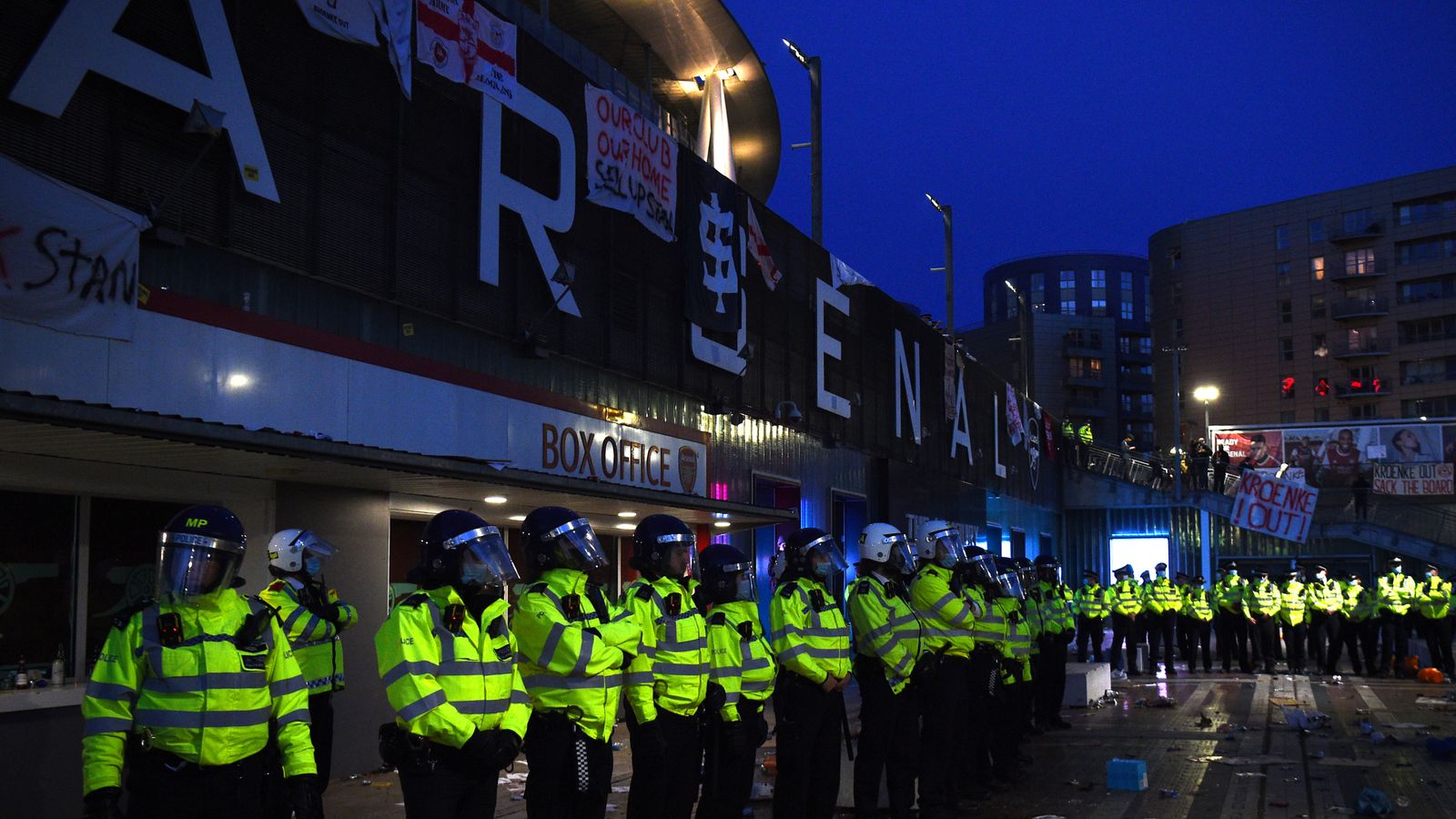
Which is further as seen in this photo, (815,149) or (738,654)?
(815,149)

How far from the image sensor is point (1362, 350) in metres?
81.8

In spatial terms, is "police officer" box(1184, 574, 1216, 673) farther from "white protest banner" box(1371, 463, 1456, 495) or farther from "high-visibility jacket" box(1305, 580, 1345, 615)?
"white protest banner" box(1371, 463, 1456, 495)

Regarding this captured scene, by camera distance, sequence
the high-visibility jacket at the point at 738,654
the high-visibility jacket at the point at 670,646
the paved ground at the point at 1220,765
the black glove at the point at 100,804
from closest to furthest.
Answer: the black glove at the point at 100,804
the high-visibility jacket at the point at 670,646
the high-visibility jacket at the point at 738,654
the paved ground at the point at 1220,765

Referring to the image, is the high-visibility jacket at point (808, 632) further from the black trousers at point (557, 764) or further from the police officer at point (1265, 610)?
the police officer at point (1265, 610)

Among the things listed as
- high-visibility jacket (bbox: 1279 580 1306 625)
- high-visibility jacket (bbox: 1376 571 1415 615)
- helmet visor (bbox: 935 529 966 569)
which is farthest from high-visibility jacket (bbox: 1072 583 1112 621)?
helmet visor (bbox: 935 529 966 569)

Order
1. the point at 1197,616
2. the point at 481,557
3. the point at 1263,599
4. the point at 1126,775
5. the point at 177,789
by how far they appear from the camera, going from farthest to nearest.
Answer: the point at 1197,616 < the point at 1263,599 < the point at 1126,775 < the point at 481,557 < the point at 177,789

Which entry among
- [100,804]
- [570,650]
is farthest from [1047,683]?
[100,804]

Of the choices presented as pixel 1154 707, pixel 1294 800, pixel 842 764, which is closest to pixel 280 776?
pixel 842 764

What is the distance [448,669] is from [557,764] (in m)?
1.25

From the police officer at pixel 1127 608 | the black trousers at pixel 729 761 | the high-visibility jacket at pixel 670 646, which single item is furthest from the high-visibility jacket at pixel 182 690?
the police officer at pixel 1127 608

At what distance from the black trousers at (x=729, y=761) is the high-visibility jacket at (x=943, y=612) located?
10.0ft

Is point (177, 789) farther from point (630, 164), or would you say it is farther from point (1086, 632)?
point (1086, 632)

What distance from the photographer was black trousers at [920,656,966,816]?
11.2 meters

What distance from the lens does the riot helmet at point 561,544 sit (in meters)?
7.16
